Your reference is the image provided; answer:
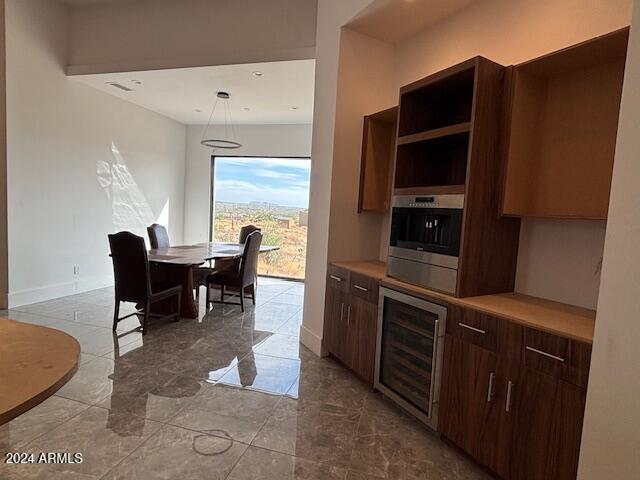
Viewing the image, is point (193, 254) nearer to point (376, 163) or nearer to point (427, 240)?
point (376, 163)

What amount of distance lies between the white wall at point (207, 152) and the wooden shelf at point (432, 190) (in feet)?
15.7

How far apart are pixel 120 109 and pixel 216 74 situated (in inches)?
93.7

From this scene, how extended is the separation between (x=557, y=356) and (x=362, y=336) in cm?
150

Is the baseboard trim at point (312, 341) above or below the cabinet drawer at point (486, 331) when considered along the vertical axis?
below

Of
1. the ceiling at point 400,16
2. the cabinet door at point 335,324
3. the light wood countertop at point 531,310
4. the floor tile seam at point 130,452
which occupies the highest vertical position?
the ceiling at point 400,16

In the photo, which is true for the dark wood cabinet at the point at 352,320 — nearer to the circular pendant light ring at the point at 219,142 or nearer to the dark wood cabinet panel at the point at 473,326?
the dark wood cabinet panel at the point at 473,326

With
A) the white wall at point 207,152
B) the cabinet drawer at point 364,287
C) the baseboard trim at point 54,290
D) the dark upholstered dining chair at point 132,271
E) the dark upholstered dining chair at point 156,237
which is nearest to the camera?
the cabinet drawer at point 364,287

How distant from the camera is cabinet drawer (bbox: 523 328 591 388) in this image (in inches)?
60.3

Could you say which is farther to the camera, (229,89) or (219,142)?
(219,142)

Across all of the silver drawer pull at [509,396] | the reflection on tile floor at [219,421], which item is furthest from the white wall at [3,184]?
the silver drawer pull at [509,396]

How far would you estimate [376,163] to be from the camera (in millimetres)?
3471

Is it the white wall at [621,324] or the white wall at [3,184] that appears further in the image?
the white wall at [3,184]

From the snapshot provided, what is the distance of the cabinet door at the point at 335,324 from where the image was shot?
10.4 ft

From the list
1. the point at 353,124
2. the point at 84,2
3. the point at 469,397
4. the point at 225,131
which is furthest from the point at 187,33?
the point at 469,397
